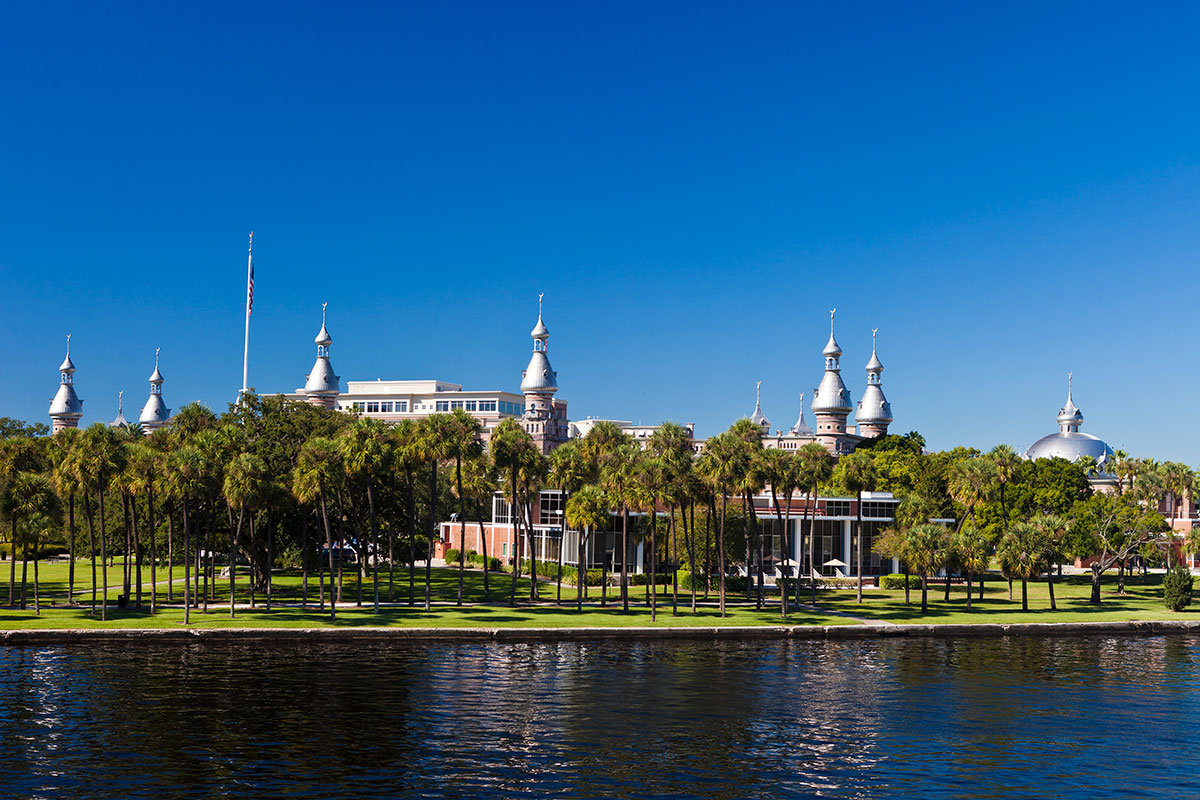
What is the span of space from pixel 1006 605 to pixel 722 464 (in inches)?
1132

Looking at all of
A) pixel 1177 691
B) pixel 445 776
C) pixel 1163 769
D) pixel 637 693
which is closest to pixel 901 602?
pixel 1177 691

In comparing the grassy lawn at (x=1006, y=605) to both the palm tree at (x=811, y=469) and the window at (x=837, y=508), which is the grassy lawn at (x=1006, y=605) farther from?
the window at (x=837, y=508)

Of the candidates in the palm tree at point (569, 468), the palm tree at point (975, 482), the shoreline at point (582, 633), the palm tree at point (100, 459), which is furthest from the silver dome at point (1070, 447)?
the palm tree at point (100, 459)

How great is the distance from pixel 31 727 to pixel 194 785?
388 inches

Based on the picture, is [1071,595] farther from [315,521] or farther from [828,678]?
[315,521]

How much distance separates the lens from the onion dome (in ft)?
597

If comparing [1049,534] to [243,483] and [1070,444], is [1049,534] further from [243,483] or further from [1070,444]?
[1070,444]

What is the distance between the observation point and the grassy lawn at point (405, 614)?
60312 mm

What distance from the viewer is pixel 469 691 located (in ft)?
146

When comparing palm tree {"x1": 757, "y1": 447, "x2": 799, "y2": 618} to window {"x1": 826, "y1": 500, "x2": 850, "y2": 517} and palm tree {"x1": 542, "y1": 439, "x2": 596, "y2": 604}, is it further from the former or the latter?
window {"x1": 826, "y1": 500, "x2": 850, "y2": 517}

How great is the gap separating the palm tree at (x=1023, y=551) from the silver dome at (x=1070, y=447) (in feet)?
376

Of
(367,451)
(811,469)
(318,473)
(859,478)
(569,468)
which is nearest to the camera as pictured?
(318,473)

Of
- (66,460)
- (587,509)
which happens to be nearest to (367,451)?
(587,509)

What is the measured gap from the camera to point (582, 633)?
6162 cm
